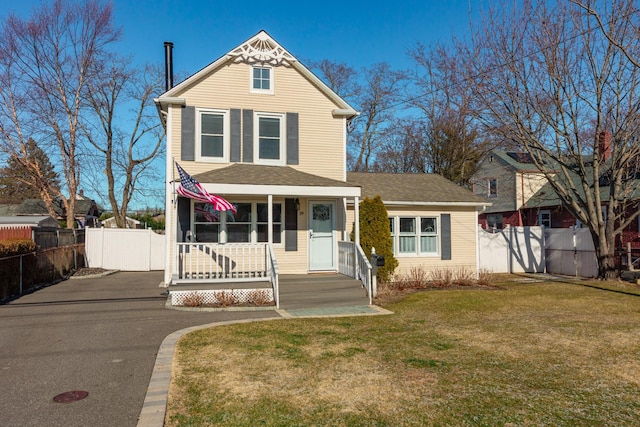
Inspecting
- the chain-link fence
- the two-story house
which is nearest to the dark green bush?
the chain-link fence

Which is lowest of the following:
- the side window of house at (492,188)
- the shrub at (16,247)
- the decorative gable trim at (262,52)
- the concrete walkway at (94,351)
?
the concrete walkway at (94,351)

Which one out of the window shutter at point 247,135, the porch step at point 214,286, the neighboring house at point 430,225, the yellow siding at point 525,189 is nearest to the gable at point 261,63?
the window shutter at point 247,135

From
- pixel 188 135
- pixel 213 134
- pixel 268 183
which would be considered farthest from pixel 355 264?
pixel 188 135

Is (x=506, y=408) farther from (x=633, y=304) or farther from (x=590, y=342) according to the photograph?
(x=633, y=304)

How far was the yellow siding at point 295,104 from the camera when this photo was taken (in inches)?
536

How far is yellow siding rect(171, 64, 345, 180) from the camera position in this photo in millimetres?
13625

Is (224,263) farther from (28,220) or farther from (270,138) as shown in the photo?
(28,220)

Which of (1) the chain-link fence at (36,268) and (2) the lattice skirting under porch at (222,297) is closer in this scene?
(2) the lattice skirting under porch at (222,297)

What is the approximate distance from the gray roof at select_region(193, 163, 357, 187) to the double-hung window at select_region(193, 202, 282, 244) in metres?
0.97

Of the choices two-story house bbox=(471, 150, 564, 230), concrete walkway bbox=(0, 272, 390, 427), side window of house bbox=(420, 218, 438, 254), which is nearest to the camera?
concrete walkway bbox=(0, 272, 390, 427)

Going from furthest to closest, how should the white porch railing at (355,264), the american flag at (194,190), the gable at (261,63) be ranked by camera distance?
the gable at (261,63)
the white porch railing at (355,264)
the american flag at (194,190)

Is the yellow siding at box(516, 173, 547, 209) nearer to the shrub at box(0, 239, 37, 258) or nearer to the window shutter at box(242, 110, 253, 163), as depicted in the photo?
the window shutter at box(242, 110, 253, 163)

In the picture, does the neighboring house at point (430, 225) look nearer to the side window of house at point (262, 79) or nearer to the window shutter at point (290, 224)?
the window shutter at point (290, 224)

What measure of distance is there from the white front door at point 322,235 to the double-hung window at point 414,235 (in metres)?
2.63
